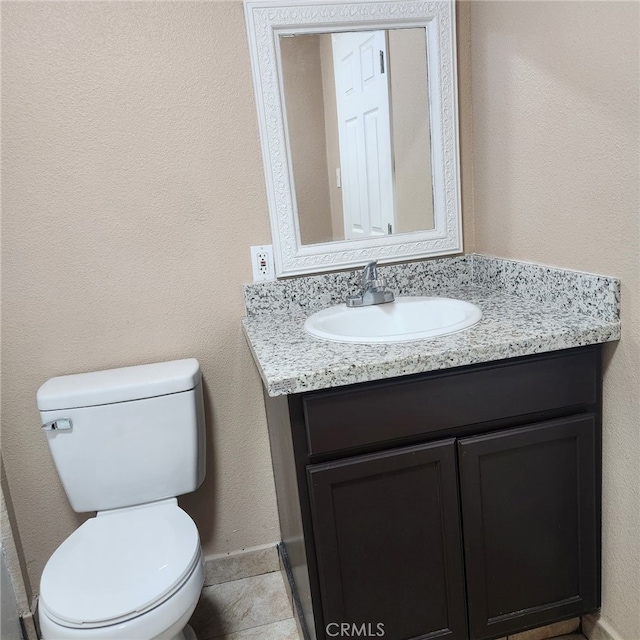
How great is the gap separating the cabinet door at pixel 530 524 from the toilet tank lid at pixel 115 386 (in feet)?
2.54

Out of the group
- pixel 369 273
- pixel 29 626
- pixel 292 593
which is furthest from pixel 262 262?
pixel 29 626

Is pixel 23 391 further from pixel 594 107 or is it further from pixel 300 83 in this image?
pixel 594 107

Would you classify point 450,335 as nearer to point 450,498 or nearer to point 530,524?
point 450,498

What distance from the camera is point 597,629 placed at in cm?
142

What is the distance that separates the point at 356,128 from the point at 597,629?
152cm

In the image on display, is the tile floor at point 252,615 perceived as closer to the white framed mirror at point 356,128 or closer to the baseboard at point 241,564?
the baseboard at point 241,564

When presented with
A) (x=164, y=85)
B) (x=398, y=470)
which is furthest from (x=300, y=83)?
(x=398, y=470)

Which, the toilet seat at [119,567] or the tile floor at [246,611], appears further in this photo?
the tile floor at [246,611]

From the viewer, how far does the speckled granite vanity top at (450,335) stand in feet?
3.71

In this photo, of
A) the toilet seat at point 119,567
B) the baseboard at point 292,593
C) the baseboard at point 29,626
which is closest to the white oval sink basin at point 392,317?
the toilet seat at point 119,567

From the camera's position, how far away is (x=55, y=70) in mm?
1440

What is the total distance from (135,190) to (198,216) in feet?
0.61

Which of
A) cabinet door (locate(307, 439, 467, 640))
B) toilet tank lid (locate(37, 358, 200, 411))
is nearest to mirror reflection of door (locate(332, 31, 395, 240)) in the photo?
toilet tank lid (locate(37, 358, 200, 411))

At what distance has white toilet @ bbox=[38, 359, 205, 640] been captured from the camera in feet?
3.99
